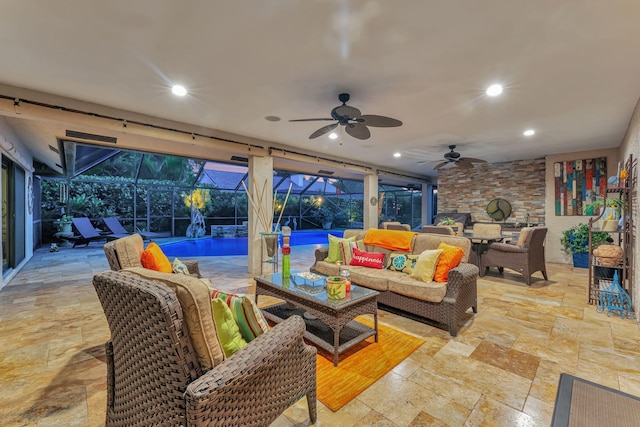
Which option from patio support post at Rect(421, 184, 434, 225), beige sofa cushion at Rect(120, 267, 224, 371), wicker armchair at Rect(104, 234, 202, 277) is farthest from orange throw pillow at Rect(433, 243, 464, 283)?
patio support post at Rect(421, 184, 434, 225)

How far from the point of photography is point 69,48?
7.86ft

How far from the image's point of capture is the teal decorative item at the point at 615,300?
3.30m

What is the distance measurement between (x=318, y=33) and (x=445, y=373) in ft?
8.70

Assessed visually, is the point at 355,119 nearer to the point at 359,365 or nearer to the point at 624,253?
the point at 359,365

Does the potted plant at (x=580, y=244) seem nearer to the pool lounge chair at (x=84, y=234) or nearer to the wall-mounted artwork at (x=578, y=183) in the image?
the wall-mounted artwork at (x=578, y=183)

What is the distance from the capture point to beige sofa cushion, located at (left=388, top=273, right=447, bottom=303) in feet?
9.46

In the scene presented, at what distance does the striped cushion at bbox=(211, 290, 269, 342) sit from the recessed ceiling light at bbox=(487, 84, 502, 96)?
3208mm

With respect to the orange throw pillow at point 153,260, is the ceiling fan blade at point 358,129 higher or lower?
higher

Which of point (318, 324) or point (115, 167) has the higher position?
point (115, 167)

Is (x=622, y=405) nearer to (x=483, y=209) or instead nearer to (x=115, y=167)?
(x=483, y=209)

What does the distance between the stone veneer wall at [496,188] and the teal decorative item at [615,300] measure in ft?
13.7

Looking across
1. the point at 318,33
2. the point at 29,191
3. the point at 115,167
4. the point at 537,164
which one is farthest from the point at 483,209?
the point at 115,167

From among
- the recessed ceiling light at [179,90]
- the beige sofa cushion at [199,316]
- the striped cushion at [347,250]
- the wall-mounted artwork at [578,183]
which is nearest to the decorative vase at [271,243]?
the striped cushion at [347,250]

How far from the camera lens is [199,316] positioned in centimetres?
111
